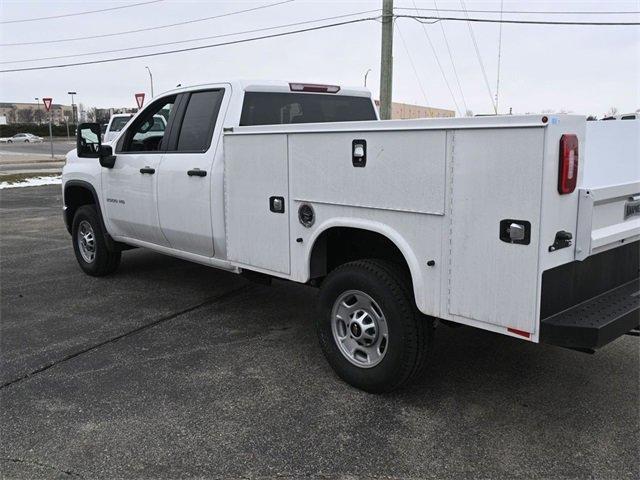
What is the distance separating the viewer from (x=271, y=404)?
3.88 meters

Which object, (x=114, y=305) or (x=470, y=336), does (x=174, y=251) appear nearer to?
(x=114, y=305)

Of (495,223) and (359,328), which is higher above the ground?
(495,223)

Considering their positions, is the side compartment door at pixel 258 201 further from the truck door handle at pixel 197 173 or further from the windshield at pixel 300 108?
the windshield at pixel 300 108

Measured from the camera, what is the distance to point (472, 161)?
3213 mm

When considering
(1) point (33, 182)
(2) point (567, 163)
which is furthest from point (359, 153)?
(1) point (33, 182)

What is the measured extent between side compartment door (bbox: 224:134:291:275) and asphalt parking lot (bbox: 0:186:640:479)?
2.54 ft

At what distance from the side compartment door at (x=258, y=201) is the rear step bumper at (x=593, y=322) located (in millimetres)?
1924

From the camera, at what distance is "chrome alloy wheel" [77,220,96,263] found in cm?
703

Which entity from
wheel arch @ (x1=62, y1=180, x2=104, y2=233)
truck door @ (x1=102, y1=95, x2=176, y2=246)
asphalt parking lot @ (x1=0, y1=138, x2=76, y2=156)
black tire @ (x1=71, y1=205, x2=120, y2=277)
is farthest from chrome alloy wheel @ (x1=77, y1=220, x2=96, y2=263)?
asphalt parking lot @ (x1=0, y1=138, x2=76, y2=156)

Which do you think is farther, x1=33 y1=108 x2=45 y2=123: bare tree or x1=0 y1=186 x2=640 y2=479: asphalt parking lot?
x1=33 y1=108 x2=45 y2=123: bare tree

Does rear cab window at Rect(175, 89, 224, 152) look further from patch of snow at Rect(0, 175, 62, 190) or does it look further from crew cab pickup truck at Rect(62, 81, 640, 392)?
patch of snow at Rect(0, 175, 62, 190)

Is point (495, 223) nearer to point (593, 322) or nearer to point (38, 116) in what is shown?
point (593, 322)

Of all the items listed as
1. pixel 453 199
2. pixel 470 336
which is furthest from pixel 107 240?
pixel 453 199

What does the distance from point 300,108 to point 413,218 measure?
2421 millimetres
